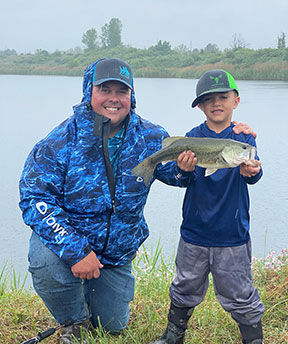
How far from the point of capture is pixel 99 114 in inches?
99.8

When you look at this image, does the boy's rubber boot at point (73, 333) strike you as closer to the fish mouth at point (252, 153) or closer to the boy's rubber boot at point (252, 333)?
the boy's rubber boot at point (252, 333)

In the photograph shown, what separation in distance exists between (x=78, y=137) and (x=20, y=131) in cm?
823

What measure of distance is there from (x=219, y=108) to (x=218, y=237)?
0.70 metres

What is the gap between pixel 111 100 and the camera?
8.29 feet

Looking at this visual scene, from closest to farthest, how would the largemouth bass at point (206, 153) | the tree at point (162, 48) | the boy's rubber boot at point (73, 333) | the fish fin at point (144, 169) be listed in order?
the largemouth bass at point (206, 153), the fish fin at point (144, 169), the boy's rubber boot at point (73, 333), the tree at point (162, 48)

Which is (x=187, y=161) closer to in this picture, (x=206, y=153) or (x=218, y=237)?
(x=206, y=153)

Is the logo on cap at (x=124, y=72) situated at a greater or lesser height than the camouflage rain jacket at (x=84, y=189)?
greater

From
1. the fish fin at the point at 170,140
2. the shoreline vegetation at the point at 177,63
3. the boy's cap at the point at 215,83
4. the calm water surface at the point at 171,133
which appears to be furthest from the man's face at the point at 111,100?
the shoreline vegetation at the point at 177,63

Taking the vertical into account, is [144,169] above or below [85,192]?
above

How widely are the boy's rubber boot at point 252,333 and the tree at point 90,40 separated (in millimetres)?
30964

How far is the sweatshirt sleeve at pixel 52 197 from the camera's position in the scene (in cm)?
233

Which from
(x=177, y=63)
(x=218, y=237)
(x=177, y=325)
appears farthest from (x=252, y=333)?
(x=177, y=63)

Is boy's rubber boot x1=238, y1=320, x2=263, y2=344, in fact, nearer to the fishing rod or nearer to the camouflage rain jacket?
the camouflage rain jacket

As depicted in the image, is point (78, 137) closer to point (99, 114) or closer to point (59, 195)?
point (99, 114)
